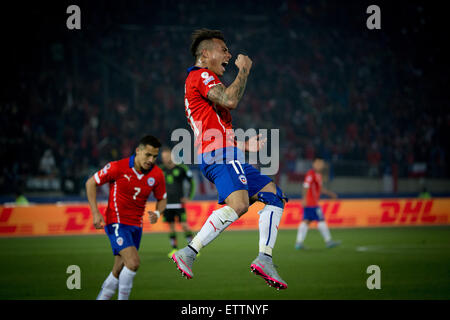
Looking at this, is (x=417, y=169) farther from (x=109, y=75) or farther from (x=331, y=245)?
(x=109, y=75)

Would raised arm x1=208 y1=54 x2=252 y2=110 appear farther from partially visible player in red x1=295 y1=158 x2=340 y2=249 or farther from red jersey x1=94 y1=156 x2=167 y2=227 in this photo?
partially visible player in red x1=295 y1=158 x2=340 y2=249

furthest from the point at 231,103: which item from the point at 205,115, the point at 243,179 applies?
the point at 243,179

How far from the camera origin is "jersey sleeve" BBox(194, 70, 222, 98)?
537 centimetres

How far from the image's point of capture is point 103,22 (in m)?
29.6

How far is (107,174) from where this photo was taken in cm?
782

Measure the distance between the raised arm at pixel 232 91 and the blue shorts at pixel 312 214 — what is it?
10432mm

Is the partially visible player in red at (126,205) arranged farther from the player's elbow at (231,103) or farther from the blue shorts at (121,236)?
the player's elbow at (231,103)

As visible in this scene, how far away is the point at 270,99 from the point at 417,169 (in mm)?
8663

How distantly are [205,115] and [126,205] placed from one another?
2803 mm

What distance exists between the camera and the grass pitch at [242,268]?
30.1ft

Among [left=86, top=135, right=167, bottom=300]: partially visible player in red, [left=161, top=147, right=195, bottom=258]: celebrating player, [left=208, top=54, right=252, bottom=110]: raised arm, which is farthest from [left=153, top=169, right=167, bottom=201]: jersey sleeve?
[left=161, top=147, right=195, bottom=258]: celebrating player

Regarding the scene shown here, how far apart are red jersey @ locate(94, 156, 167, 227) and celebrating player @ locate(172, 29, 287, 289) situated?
8.25 ft

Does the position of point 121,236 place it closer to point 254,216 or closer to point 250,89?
point 254,216

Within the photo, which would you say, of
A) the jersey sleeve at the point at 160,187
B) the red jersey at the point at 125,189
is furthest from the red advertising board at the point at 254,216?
the red jersey at the point at 125,189
